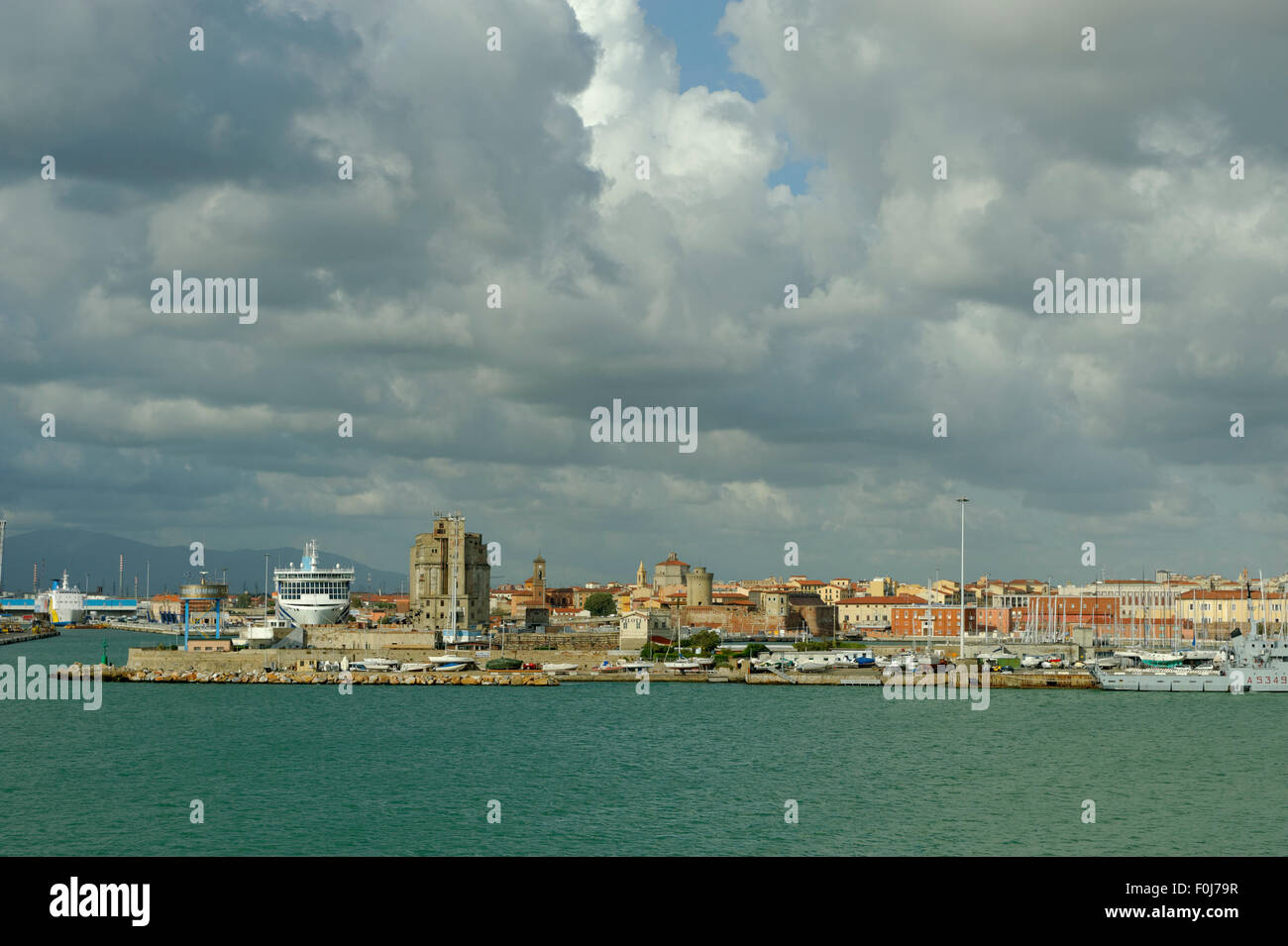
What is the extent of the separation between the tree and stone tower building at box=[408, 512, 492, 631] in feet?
168

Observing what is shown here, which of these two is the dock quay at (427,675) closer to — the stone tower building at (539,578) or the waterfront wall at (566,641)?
the waterfront wall at (566,641)

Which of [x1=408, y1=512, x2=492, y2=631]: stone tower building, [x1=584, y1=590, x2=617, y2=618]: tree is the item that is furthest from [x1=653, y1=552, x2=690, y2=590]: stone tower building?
[x1=408, y1=512, x2=492, y2=631]: stone tower building

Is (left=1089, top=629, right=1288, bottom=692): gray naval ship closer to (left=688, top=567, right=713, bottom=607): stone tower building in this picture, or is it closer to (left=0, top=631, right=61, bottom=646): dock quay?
(left=688, top=567, right=713, bottom=607): stone tower building

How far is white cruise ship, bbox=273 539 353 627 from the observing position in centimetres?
9400

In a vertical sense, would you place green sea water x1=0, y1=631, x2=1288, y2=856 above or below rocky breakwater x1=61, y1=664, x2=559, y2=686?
above

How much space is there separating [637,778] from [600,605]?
120m

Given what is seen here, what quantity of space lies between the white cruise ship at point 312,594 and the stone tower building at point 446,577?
5987 mm

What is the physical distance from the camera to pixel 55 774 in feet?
99.1

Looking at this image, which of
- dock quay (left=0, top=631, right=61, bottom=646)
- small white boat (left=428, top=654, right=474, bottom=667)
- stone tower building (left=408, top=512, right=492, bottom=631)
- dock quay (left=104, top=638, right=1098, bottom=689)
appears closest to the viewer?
dock quay (left=104, top=638, right=1098, bottom=689)

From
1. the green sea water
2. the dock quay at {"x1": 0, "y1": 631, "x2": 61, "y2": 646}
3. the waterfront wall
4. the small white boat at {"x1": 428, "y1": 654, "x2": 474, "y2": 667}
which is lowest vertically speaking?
the dock quay at {"x1": 0, "y1": 631, "x2": 61, "y2": 646}

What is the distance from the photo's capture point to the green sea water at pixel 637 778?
22.8 metres

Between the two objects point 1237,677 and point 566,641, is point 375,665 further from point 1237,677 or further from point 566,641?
point 1237,677
